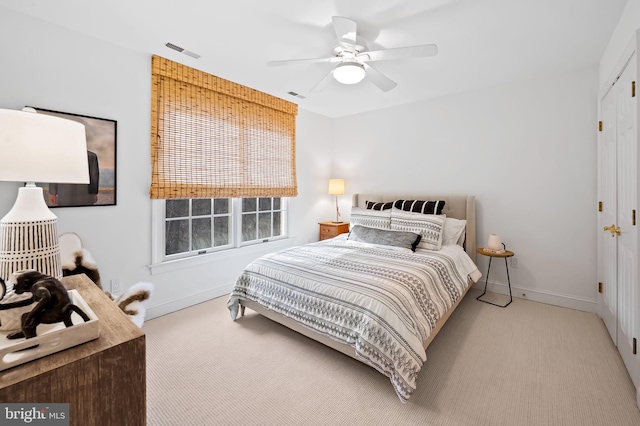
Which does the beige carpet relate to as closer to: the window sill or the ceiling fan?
the window sill

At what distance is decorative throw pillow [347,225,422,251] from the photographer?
3107 mm

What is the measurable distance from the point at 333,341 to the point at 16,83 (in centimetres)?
302

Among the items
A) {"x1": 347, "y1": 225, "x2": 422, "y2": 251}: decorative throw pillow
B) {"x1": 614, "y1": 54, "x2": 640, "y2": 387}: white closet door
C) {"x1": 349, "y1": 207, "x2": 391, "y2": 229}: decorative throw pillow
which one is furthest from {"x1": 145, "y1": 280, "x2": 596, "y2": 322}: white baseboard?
{"x1": 349, "y1": 207, "x2": 391, "y2": 229}: decorative throw pillow

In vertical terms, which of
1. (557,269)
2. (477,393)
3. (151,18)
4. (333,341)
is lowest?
(477,393)

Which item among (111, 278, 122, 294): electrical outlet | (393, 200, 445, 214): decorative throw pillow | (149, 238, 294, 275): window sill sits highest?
(393, 200, 445, 214): decorative throw pillow

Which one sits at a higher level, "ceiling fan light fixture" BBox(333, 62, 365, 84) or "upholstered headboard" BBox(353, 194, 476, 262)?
"ceiling fan light fixture" BBox(333, 62, 365, 84)

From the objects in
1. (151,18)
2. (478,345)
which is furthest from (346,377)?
(151,18)

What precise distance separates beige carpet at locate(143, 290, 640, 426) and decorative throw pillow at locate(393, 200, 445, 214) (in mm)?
1399

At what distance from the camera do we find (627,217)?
201cm

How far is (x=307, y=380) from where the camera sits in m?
1.97

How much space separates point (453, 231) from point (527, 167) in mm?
1090

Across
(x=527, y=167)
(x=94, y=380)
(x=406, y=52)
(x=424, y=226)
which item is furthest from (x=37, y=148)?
(x=527, y=167)

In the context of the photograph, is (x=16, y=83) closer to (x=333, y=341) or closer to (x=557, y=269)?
(x=333, y=341)

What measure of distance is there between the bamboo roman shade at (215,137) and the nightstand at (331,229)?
0.80 m
